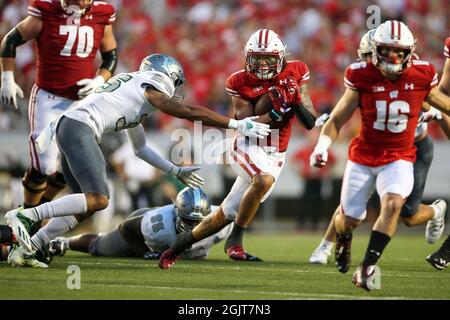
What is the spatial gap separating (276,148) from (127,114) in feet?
4.59

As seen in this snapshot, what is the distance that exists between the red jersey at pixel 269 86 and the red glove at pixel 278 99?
26 centimetres

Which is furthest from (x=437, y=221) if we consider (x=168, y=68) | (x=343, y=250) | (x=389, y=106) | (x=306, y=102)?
(x=168, y=68)

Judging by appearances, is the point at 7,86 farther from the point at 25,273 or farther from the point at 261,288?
the point at 261,288

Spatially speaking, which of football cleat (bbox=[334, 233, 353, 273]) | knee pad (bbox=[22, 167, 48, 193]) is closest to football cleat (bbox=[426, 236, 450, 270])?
football cleat (bbox=[334, 233, 353, 273])

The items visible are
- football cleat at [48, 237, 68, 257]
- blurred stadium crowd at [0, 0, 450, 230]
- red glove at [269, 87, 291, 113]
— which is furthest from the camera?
blurred stadium crowd at [0, 0, 450, 230]

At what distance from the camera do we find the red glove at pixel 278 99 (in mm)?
7211

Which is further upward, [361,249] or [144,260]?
[144,260]

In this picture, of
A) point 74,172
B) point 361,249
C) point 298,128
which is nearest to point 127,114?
point 74,172

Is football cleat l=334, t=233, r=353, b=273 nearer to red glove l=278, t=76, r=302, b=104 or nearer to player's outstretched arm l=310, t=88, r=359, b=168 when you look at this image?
player's outstretched arm l=310, t=88, r=359, b=168

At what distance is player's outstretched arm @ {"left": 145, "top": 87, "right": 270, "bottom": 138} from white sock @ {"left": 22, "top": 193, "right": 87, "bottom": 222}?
0.82m

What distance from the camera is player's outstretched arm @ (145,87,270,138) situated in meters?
6.41

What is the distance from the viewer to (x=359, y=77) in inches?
248

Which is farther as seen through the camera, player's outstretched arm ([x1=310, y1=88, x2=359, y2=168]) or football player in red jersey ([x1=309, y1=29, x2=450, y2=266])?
football player in red jersey ([x1=309, y1=29, x2=450, y2=266])
